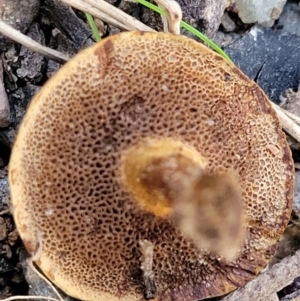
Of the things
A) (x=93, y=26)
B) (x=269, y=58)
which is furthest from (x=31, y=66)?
(x=269, y=58)

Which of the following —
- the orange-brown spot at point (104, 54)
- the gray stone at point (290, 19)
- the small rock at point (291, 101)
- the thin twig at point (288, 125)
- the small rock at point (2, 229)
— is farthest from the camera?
the gray stone at point (290, 19)

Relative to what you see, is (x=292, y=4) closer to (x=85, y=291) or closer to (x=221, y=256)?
(x=221, y=256)

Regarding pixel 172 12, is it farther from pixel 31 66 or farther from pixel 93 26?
pixel 31 66

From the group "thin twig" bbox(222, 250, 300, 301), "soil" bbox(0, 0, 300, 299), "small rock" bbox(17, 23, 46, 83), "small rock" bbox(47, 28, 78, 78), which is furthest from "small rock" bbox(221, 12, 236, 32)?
"thin twig" bbox(222, 250, 300, 301)

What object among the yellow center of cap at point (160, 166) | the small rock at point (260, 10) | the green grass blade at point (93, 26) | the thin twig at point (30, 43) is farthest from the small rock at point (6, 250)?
the small rock at point (260, 10)

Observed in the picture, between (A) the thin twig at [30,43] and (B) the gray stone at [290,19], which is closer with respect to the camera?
(A) the thin twig at [30,43]

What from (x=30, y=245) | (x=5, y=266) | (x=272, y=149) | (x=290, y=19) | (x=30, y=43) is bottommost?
(x=5, y=266)

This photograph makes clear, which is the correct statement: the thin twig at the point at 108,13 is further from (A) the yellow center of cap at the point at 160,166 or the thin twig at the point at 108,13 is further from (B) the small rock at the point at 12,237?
(B) the small rock at the point at 12,237

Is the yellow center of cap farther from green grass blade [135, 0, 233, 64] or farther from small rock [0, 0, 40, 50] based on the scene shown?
small rock [0, 0, 40, 50]
